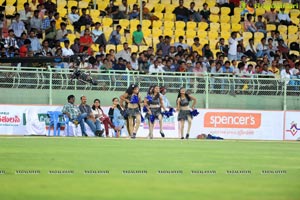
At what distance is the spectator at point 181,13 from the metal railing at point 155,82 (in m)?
4.96

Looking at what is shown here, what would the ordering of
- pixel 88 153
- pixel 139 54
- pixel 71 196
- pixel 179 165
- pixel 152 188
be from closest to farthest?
pixel 71 196 → pixel 152 188 → pixel 179 165 → pixel 88 153 → pixel 139 54

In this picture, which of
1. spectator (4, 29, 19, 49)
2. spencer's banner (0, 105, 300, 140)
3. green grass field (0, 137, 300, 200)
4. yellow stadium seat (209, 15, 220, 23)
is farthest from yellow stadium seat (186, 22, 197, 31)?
green grass field (0, 137, 300, 200)

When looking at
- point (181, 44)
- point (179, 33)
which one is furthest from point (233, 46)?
point (179, 33)

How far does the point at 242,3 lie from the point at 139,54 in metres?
8.96

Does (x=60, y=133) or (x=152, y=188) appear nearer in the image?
(x=152, y=188)

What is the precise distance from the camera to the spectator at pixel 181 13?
40.2m

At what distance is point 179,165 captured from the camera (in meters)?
16.4

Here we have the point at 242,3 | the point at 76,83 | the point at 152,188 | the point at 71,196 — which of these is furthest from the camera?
the point at 242,3

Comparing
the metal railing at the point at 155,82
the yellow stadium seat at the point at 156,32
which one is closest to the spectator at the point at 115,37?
the yellow stadium seat at the point at 156,32

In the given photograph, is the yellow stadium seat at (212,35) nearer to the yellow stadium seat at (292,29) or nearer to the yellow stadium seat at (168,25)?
the yellow stadium seat at (168,25)

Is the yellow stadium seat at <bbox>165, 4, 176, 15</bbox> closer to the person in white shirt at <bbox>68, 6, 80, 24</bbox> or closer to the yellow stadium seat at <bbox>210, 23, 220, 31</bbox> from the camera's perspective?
the yellow stadium seat at <bbox>210, 23, 220, 31</bbox>

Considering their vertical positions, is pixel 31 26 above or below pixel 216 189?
above

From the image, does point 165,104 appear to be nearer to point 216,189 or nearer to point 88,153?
point 88,153

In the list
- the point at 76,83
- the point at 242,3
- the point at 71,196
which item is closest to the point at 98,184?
the point at 71,196
